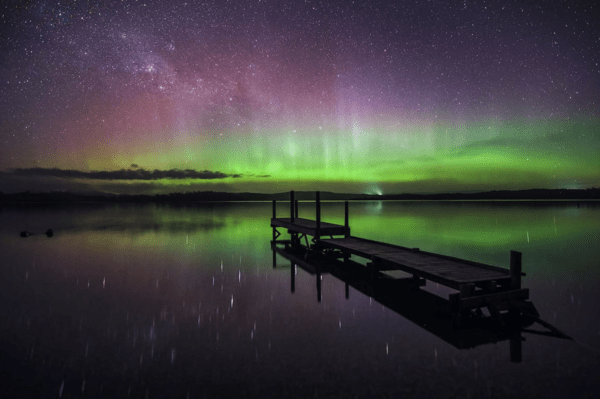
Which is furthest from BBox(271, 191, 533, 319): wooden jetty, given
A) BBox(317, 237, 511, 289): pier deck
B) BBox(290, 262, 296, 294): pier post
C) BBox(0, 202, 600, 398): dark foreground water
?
BBox(290, 262, 296, 294): pier post

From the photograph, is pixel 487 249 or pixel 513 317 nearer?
pixel 513 317

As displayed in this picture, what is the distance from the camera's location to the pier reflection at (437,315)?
766cm

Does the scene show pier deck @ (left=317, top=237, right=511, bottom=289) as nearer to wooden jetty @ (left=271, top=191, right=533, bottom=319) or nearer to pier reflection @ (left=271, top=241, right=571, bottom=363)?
wooden jetty @ (left=271, top=191, right=533, bottom=319)

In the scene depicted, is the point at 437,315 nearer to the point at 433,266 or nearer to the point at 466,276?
the point at 466,276

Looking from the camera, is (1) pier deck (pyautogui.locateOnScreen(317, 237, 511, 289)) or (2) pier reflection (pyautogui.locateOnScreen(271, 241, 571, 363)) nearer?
(2) pier reflection (pyautogui.locateOnScreen(271, 241, 571, 363))

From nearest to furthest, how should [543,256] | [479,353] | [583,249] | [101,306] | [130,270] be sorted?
1. [479,353]
2. [101,306]
3. [130,270]
4. [543,256]
5. [583,249]

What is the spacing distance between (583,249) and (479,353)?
69.9 feet

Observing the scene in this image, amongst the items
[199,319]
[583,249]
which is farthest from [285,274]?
[583,249]

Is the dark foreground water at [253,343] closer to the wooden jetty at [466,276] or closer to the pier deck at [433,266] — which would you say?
the wooden jetty at [466,276]

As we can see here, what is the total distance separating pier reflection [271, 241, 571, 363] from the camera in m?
7.66

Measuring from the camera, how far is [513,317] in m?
8.66

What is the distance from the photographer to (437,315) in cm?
941

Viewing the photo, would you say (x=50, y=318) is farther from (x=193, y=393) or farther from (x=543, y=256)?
(x=543, y=256)

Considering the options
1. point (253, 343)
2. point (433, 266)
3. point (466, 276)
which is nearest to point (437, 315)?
point (466, 276)
